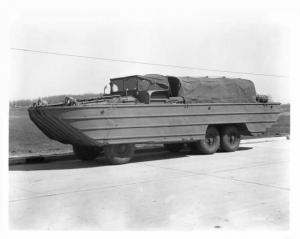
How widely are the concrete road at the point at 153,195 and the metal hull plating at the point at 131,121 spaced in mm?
653

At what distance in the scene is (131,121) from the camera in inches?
397

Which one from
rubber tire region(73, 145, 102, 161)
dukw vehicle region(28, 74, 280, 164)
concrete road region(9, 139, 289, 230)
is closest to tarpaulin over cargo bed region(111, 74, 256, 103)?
dukw vehicle region(28, 74, 280, 164)

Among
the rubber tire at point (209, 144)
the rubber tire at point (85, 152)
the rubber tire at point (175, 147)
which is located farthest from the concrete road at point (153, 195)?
the rubber tire at point (175, 147)

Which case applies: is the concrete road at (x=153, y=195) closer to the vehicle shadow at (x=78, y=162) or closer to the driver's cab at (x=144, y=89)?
the vehicle shadow at (x=78, y=162)

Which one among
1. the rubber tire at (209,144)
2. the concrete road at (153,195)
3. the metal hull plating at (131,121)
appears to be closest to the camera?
the concrete road at (153,195)

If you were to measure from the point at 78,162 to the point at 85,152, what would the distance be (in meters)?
0.32

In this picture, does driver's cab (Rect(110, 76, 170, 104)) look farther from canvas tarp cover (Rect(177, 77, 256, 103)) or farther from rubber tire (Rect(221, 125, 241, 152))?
rubber tire (Rect(221, 125, 241, 152))

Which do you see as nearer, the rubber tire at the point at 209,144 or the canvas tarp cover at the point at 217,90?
the canvas tarp cover at the point at 217,90

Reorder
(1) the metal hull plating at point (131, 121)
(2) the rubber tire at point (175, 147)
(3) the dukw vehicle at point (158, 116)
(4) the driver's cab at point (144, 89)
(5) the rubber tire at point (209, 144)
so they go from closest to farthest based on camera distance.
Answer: (1) the metal hull plating at point (131, 121) → (3) the dukw vehicle at point (158, 116) → (4) the driver's cab at point (144, 89) → (5) the rubber tire at point (209, 144) → (2) the rubber tire at point (175, 147)

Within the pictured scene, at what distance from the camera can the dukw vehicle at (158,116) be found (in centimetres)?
948

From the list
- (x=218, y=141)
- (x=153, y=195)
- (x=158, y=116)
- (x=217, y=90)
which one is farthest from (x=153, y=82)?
(x=153, y=195)

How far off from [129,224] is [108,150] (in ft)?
16.1

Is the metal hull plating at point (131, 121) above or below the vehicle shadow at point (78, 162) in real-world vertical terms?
above

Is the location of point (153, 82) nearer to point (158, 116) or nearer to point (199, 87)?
point (158, 116)
